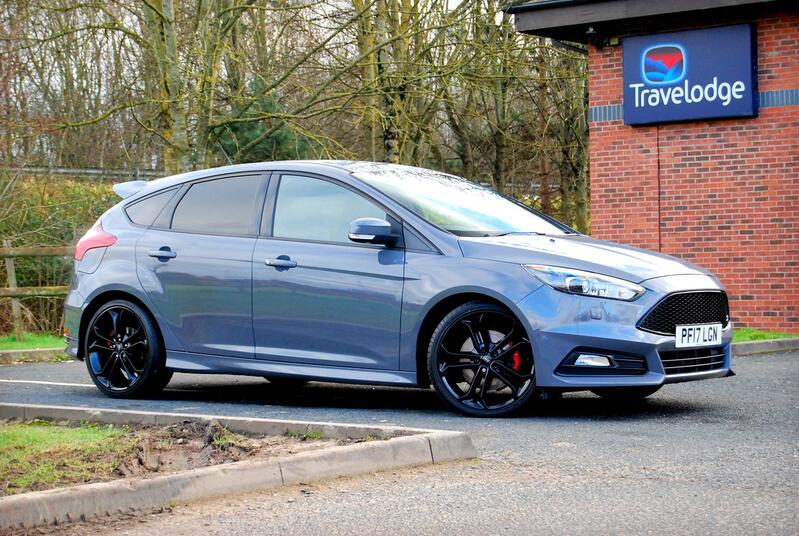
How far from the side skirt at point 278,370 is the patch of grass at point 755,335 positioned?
6.50 m

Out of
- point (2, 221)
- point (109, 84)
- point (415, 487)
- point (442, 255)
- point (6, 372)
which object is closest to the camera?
point (415, 487)

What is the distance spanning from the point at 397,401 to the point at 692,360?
2.20 m

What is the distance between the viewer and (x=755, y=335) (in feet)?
45.1

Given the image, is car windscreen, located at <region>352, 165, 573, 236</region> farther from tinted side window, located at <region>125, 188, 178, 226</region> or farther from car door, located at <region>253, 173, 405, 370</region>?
tinted side window, located at <region>125, 188, 178, 226</region>

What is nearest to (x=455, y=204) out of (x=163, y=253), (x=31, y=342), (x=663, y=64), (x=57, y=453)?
(x=163, y=253)

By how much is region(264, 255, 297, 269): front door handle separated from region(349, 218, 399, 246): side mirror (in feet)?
1.86

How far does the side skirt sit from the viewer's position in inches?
299

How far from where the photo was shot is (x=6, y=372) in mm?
11531

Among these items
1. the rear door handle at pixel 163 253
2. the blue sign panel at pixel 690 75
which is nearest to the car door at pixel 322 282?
the rear door handle at pixel 163 253

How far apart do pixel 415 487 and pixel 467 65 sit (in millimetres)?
14972

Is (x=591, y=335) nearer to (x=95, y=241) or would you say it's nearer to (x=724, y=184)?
(x=95, y=241)

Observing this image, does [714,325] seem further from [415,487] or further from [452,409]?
[415,487]

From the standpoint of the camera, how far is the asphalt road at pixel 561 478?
4414 mm

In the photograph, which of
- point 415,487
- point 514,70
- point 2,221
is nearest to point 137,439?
point 415,487
